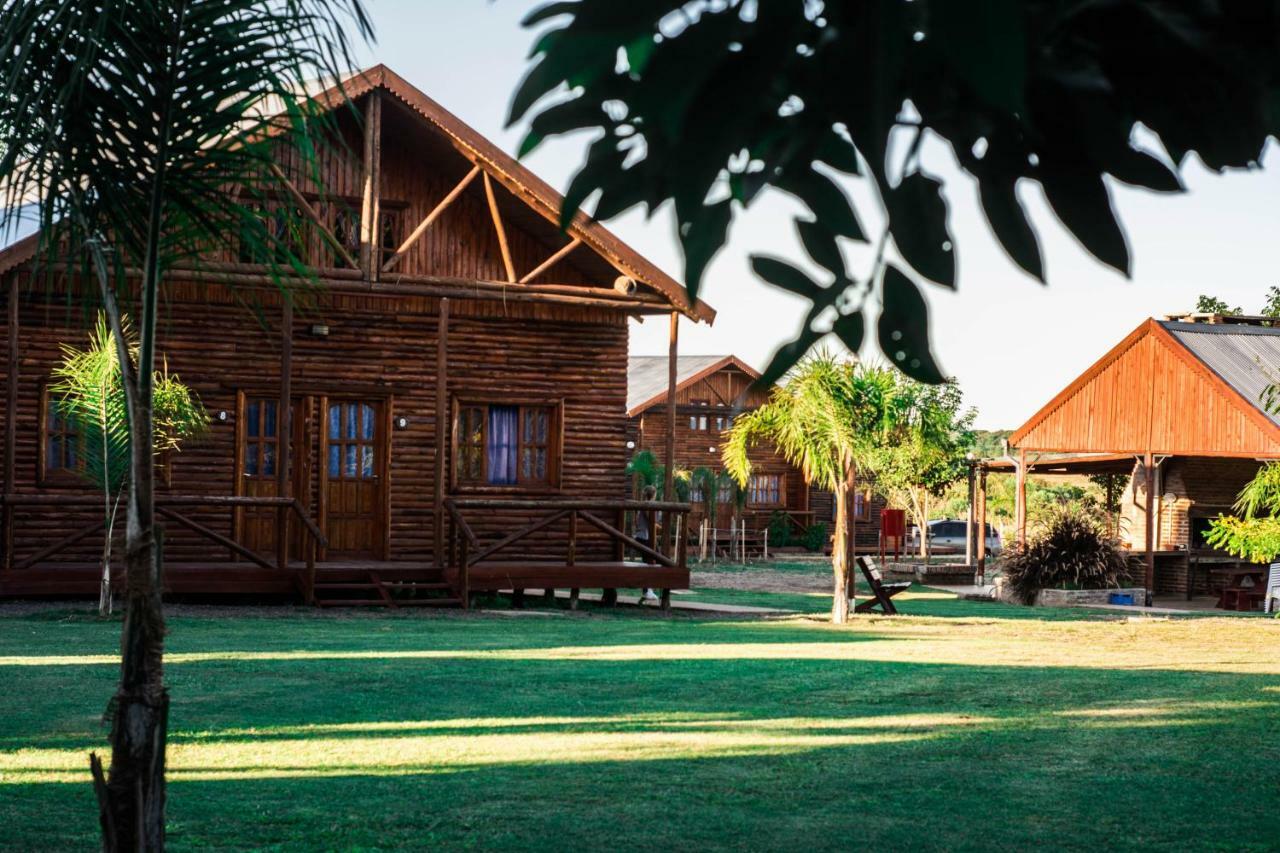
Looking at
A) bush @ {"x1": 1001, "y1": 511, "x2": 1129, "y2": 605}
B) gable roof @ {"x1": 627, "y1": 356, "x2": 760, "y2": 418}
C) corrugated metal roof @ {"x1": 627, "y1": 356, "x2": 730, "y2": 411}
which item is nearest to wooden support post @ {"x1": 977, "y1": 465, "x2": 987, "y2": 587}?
bush @ {"x1": 1001, "y1": 511, "x2": 1129, "y2": 605}

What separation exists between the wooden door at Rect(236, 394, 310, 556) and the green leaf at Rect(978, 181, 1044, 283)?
1797 cm

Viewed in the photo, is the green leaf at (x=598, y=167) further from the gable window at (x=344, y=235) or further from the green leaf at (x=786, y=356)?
the gable window at (x=344, y=235)

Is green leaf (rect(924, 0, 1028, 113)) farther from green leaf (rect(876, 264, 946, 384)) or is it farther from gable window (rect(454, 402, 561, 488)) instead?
gable window (rect(454, 402, 561, 488))

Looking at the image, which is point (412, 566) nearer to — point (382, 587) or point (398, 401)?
point (382, 587)

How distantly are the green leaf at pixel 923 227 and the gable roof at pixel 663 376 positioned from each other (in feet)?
135

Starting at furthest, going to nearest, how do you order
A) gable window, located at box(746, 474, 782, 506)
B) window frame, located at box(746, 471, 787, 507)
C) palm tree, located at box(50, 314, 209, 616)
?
gable window, located at box(746, 474, 782, 506)
window frame, located at box(746, 471, 787, 507)
palm tree, located at box(50, 314, 209, 616)

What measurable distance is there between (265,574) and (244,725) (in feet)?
30.3

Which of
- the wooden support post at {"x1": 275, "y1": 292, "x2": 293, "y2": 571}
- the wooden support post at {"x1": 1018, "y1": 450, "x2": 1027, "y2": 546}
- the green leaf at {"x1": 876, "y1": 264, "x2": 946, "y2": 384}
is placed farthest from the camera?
the wooden support post at {"x1": 1018, "y1": 450, "x2": 1027, "y2": 546}

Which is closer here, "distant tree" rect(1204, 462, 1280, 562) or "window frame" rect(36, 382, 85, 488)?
"distant tree" rect(1204, 462, 1280, 562)

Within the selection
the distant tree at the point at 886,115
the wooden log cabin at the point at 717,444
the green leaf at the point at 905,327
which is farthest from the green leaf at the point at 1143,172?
the wooden log cabin at the point at 717,444

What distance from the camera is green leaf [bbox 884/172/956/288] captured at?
4.93 feet


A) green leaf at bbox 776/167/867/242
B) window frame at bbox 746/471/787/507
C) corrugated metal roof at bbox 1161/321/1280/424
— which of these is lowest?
window frame at bbox 746/471/787/507

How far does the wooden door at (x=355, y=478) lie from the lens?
1945cm

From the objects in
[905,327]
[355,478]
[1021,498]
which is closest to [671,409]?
[355,478]
